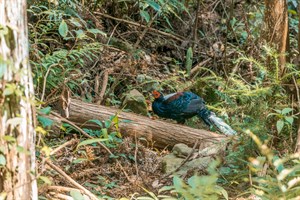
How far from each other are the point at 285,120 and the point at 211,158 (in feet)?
2.38

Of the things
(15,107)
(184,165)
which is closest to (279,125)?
(184,165)

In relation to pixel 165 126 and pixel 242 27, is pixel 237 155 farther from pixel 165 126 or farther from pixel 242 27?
pixel 242 27

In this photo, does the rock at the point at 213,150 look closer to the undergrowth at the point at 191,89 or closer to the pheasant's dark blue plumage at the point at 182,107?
the undergrowth at the point at 191,89

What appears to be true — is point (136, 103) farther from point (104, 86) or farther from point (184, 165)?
point (184, 165)

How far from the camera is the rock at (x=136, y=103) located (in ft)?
22.5

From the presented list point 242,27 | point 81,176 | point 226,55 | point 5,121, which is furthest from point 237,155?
point 242,27

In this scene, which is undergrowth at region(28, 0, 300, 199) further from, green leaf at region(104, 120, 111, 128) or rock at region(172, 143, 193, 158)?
rock at region(172, 143, 193, 158)

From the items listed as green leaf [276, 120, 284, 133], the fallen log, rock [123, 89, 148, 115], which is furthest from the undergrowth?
rock [123, 89, 148, 115]

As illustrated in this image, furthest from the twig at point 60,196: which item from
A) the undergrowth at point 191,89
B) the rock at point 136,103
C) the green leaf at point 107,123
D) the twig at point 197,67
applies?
the twig at point 197,67

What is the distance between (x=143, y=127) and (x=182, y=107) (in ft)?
2.82

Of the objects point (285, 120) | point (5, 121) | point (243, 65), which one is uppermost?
point (5, 121)

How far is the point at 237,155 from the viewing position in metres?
4.91

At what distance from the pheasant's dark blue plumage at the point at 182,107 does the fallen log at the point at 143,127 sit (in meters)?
0.65

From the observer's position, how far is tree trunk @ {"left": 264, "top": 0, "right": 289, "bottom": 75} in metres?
5.55
